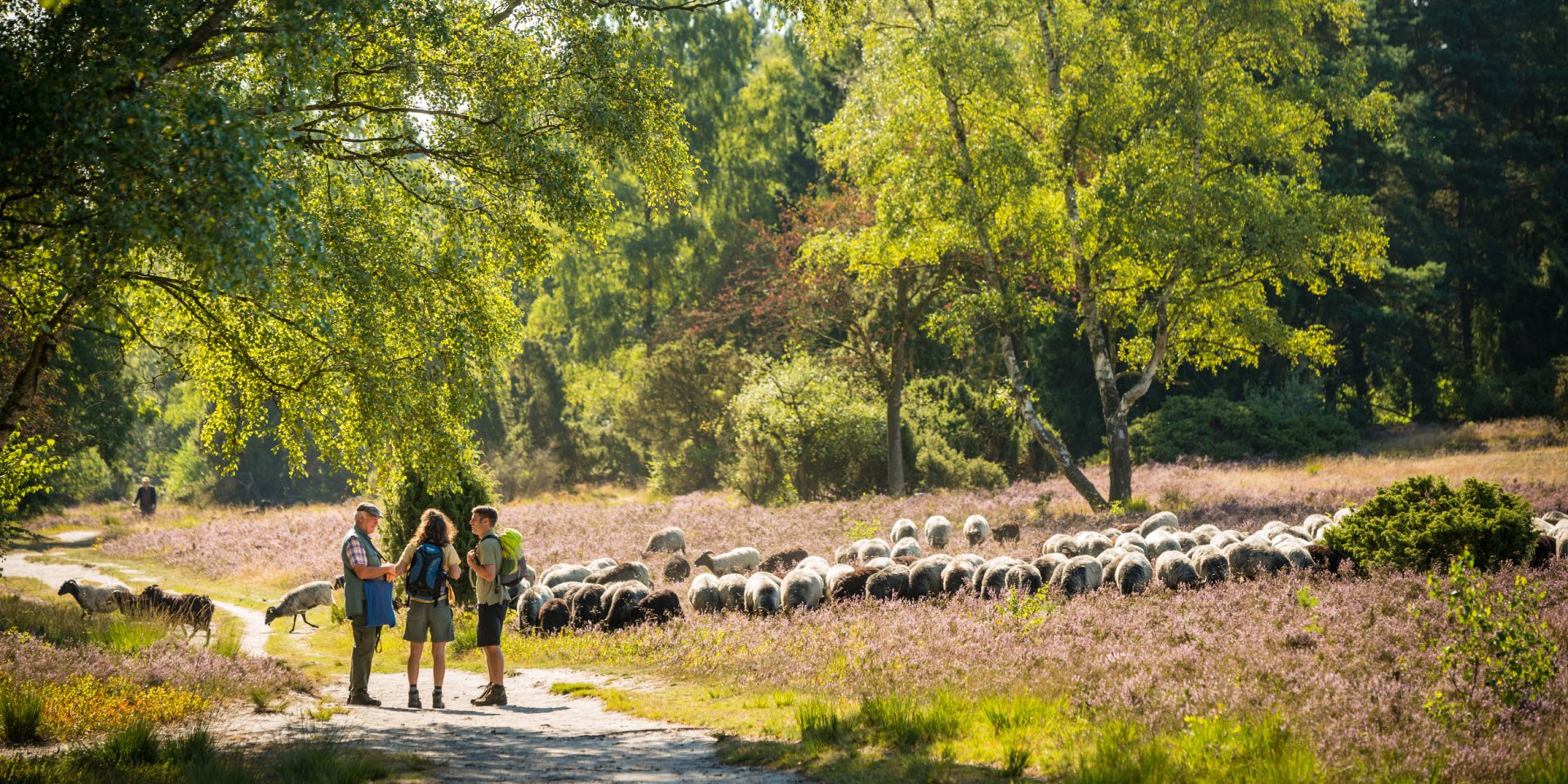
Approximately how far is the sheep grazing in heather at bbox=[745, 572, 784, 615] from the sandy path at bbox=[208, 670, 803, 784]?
323 cm

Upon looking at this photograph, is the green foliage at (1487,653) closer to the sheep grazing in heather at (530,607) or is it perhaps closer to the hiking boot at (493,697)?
the hiking boot at (493,697)

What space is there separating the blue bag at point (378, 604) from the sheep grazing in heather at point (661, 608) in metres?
4.14

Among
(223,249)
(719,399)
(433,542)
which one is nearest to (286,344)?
(433,542)

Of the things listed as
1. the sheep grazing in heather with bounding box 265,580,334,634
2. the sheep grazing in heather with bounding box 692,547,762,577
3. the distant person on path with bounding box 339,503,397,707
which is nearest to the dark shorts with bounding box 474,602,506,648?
the distant person on path with bounding box 339,503,397,707

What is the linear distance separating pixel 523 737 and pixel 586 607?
6.25 metres

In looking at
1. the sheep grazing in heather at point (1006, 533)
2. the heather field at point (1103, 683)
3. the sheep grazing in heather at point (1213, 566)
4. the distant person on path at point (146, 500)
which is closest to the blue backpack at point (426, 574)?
the heather field at point (1103, 683)

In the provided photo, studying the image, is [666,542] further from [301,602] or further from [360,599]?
[360,599]

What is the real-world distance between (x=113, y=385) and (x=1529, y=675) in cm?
3867

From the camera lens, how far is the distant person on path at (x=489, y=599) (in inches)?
467

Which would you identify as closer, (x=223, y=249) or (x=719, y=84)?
(x=223, y=249)

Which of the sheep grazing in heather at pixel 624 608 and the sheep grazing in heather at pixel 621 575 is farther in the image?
the sheep grazing in heather at pixel 621 575

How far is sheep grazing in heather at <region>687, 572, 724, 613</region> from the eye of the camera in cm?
1552

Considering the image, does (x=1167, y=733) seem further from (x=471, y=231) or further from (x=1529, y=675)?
(x=471, y=231)

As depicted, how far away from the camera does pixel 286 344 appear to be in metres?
12.5
